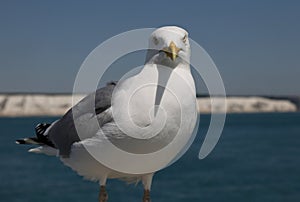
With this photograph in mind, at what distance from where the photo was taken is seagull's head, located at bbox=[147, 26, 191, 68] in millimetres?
3633

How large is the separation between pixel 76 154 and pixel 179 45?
1.17 metres

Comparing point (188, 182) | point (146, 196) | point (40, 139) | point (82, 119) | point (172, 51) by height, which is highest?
point (172, 51)

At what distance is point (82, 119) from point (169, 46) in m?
1.03

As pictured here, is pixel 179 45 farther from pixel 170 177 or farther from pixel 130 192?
pixel 170 177

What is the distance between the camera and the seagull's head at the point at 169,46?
11.9 feet

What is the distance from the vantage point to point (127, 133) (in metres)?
3.64

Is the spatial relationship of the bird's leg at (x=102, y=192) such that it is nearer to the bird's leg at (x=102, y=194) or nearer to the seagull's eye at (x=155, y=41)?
the bird's leg at (x=102, y=194)

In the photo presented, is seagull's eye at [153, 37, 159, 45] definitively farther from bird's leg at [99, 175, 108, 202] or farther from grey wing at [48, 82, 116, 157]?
bird's leg at [99, 175, 108, 202]

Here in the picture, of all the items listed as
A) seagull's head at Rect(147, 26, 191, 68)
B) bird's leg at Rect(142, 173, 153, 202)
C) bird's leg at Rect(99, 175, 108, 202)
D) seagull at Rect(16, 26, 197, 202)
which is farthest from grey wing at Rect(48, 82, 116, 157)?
bird's leg at Rect(142, 173, 153, 202)

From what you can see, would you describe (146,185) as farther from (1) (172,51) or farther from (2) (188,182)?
(2) (188,182)

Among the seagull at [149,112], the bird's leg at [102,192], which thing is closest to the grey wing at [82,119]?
the seagull at [149,112]

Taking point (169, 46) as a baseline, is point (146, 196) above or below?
below

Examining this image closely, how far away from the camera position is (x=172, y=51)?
11.8 ft

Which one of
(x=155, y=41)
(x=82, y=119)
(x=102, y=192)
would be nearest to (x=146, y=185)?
(x=102, y=192)
